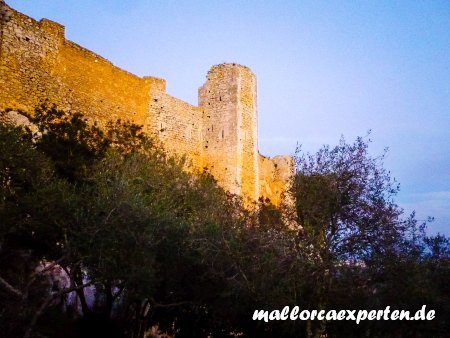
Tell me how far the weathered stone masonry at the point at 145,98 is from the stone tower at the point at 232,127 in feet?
0.17

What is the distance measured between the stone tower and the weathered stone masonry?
52 millimetres

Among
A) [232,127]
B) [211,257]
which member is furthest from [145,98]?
[211,257]

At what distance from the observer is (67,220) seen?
1013 centimetres

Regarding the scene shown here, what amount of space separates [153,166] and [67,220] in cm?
640

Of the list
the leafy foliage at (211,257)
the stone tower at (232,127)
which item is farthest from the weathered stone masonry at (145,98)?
the leafy foliage at (211,257)

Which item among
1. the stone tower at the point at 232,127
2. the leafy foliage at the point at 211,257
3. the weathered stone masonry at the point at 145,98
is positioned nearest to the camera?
the leafy foliage at the point at 211,257

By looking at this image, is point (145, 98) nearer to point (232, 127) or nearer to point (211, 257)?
point (232, 127)

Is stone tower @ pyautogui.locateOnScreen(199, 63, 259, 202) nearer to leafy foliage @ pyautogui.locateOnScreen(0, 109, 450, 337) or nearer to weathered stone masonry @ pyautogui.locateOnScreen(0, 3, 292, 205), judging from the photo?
weathered stone masonry @ pyautogui.locateOnScreen(0, 3, 292, 205)

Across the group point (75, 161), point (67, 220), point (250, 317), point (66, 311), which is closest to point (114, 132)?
point (75, 161)

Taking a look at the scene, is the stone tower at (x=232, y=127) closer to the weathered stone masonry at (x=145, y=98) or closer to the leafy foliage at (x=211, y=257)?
the weathered stone masonry at (x=145, y=98)

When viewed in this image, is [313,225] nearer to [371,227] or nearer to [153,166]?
[371,227]

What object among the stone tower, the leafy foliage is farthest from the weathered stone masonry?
the leafy foliage

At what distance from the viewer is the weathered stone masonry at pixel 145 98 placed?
17.1 meters

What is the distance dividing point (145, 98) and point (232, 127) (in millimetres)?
4775
